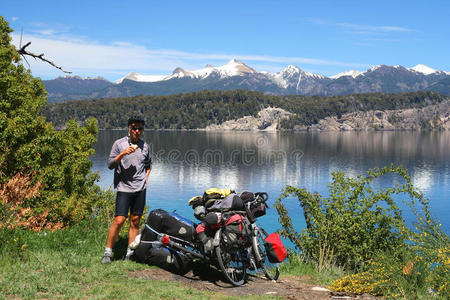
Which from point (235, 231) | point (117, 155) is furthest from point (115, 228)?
Result: point (235, 231)

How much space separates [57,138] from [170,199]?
110 ft

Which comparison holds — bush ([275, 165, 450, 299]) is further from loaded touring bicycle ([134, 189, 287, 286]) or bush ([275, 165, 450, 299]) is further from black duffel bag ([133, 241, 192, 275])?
black duffel bag ([133, 241, 192, 275])

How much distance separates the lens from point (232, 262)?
770 centimetres

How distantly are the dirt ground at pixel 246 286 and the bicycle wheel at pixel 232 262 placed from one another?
0.51ft

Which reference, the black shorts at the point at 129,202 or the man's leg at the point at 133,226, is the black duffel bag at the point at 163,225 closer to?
the man's leg at the point at 133,226

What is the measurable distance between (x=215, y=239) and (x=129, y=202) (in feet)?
5.91

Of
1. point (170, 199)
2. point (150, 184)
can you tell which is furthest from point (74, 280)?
point (150, 184)

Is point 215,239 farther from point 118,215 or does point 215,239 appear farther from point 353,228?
point 353,228

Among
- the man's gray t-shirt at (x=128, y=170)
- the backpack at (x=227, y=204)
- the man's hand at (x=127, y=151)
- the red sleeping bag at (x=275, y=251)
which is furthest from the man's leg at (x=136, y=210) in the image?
the red sleeping bag at (x=275, y=251)

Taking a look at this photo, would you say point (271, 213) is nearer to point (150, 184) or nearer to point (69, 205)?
point (150, 184)

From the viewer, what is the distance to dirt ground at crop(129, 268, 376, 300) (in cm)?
703

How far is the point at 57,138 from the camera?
11539mm

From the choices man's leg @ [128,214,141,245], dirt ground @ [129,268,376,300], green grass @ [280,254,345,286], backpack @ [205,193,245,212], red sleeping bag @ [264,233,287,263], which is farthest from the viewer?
green grass @ [280,254,345,286]

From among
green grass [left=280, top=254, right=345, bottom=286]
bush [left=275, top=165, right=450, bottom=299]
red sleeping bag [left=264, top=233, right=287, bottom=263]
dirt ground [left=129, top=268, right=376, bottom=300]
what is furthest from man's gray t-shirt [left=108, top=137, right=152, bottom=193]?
bush [left=275, top=165, right=450, bottom=299]
